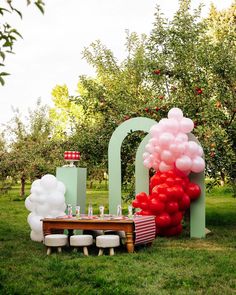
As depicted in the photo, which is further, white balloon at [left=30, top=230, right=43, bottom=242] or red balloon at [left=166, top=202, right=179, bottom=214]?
red balloon at [left=166, top=202, right=179, bottom=214]

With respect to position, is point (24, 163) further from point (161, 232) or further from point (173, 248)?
point (173, 248)

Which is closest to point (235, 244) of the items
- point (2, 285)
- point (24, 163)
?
point (2, 285)

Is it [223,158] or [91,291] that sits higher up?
[223,158]

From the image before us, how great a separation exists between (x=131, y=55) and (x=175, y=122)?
7802 millimetres

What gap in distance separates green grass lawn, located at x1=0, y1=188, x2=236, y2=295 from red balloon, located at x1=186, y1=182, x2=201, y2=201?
89cm

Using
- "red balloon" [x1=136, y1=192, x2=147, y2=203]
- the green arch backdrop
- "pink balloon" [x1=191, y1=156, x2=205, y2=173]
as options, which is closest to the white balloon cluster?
the green arch backdrop

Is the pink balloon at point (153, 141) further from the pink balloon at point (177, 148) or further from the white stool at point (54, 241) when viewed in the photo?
the white stool at point (54, 241)

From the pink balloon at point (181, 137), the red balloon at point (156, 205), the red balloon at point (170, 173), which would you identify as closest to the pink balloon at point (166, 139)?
the pink balloon at point (181, 137)

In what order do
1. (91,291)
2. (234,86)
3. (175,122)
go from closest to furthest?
(91,291) < (175,122) < (234,86)

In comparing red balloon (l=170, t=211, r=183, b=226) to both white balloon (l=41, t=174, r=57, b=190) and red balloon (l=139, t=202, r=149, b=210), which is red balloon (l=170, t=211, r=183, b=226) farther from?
white balloon (l=41, t=174, r=57, b=190)

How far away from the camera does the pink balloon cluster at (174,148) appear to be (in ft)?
32.4

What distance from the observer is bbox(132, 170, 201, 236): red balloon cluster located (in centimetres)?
977

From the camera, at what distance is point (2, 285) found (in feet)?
20.0

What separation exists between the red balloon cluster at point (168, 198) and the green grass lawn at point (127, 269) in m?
0.45
